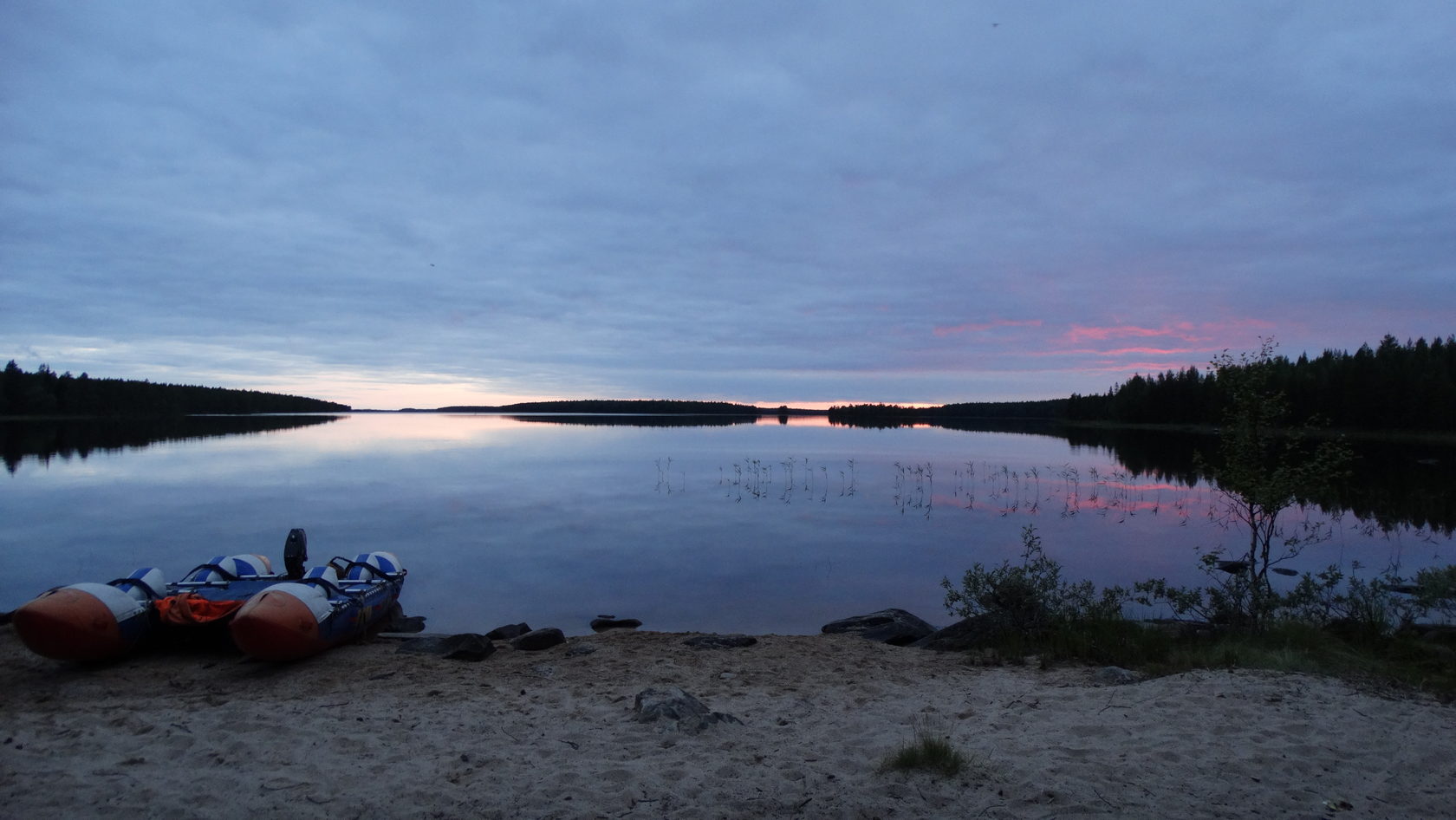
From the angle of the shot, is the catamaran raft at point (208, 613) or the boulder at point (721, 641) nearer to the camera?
the catamaran raft at point (208, 613)

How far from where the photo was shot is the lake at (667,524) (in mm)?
15359

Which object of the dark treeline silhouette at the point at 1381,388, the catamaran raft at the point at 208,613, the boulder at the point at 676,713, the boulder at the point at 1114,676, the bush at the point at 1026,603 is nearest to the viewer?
the boulder at the point at 676,713

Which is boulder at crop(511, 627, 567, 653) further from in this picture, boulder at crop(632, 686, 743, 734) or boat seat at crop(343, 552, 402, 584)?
boulder at crop(632, 686, 743, 734)

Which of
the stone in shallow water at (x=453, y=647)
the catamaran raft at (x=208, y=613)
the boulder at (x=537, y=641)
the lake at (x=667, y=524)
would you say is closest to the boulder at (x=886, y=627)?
the lake at (x=667, y=524)

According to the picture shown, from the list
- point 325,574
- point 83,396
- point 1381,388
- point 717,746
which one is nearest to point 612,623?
point 325,574

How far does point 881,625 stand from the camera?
12.1m

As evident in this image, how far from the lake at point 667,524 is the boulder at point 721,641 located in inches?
63.7

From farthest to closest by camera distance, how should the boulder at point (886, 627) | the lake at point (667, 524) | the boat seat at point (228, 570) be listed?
the lake at point (667, 524) < the boulder at point (886, 627) < the boat seat at point (228, 570)

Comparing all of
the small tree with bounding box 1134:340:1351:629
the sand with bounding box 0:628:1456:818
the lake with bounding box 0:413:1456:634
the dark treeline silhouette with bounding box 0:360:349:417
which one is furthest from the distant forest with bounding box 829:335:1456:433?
the dark treeline silhouette with bounding box 0:360:349:417

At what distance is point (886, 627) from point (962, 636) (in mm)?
1283

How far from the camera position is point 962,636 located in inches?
436

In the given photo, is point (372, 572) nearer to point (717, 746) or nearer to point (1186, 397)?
point (717, 746)

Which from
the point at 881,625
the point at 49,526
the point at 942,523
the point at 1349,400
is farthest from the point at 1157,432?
the point at 49,526

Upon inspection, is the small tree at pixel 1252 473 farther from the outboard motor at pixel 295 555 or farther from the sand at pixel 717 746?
the outboard motor at pixel 295 555
